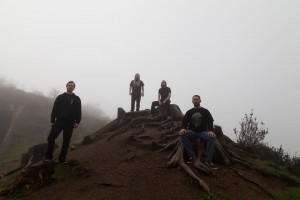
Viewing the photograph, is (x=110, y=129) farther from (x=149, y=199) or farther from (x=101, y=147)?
(x=149, y=199)

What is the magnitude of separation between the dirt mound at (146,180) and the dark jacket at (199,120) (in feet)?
3.92

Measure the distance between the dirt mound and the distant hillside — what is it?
1468 cm

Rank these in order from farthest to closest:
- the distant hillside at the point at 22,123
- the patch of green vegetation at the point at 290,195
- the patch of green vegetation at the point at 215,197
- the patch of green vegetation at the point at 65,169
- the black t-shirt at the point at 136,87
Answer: the distant hillside at the point at 22,123 → the black t-shirt at the point at 136,87 → the patch of green vegetation at the point at 65,169 → the patch of green vegetation at the point at 290,195 → the patch of green vegetation at the point at 215,197

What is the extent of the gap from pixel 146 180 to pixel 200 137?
6.93 ft

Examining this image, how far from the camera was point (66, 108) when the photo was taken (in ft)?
29.4

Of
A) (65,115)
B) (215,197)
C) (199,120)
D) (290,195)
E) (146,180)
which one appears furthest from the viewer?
(65,115)

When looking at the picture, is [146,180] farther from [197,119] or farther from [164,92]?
[164,92]

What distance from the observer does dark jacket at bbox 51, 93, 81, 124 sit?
8922mm

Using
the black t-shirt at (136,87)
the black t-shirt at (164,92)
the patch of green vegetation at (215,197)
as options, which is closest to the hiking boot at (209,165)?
the patch of green vegetation at (215,197)

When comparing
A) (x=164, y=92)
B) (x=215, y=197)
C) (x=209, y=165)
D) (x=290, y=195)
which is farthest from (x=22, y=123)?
(x=290, y=195)

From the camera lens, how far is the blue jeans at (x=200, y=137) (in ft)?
26.7

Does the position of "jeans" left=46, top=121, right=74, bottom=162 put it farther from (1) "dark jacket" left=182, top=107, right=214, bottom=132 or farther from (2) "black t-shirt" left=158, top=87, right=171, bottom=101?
(2) "black t-shirt" left=158, top=87, right=171, bottom=101

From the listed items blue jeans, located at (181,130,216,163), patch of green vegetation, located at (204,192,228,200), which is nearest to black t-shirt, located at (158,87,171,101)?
blue jeans, located at (181,130,216,163)

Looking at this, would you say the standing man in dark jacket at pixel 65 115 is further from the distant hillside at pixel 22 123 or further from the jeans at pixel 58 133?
the distant hillside at pixel 22 123
